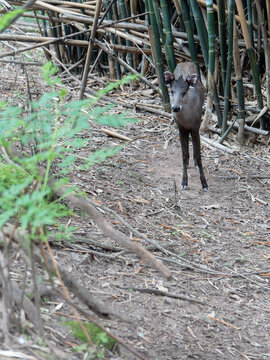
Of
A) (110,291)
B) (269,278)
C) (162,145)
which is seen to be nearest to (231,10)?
(162,145)

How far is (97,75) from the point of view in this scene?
8508mm

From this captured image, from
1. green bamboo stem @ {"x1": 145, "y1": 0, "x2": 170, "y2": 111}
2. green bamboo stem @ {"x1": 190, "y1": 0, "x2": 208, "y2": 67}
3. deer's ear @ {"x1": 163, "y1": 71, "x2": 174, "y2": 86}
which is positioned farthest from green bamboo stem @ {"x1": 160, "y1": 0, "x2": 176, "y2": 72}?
deer's ear @ {"x1": 163, "y1": 71, "x2": 174, "y2": 86}

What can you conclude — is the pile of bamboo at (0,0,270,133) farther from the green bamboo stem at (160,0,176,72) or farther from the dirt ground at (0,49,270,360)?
the dirt ground at (0,49,270,360)

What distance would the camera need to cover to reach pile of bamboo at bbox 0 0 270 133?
645cm

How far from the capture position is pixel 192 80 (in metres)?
5.63

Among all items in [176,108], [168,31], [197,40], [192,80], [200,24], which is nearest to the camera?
[176,108]

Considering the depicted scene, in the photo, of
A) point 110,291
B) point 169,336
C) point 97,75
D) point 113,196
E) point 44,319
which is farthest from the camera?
point 97,75

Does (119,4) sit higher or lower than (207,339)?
higher

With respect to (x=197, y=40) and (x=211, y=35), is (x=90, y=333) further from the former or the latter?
(x=197, y=40)

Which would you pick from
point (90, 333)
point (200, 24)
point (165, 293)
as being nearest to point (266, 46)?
point (200, 24)

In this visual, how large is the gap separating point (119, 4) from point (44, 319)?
5.99 m

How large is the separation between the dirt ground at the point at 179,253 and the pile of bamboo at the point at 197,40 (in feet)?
2.33

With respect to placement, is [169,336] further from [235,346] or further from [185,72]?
[185,72]

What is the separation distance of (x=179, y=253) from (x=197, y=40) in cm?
388
